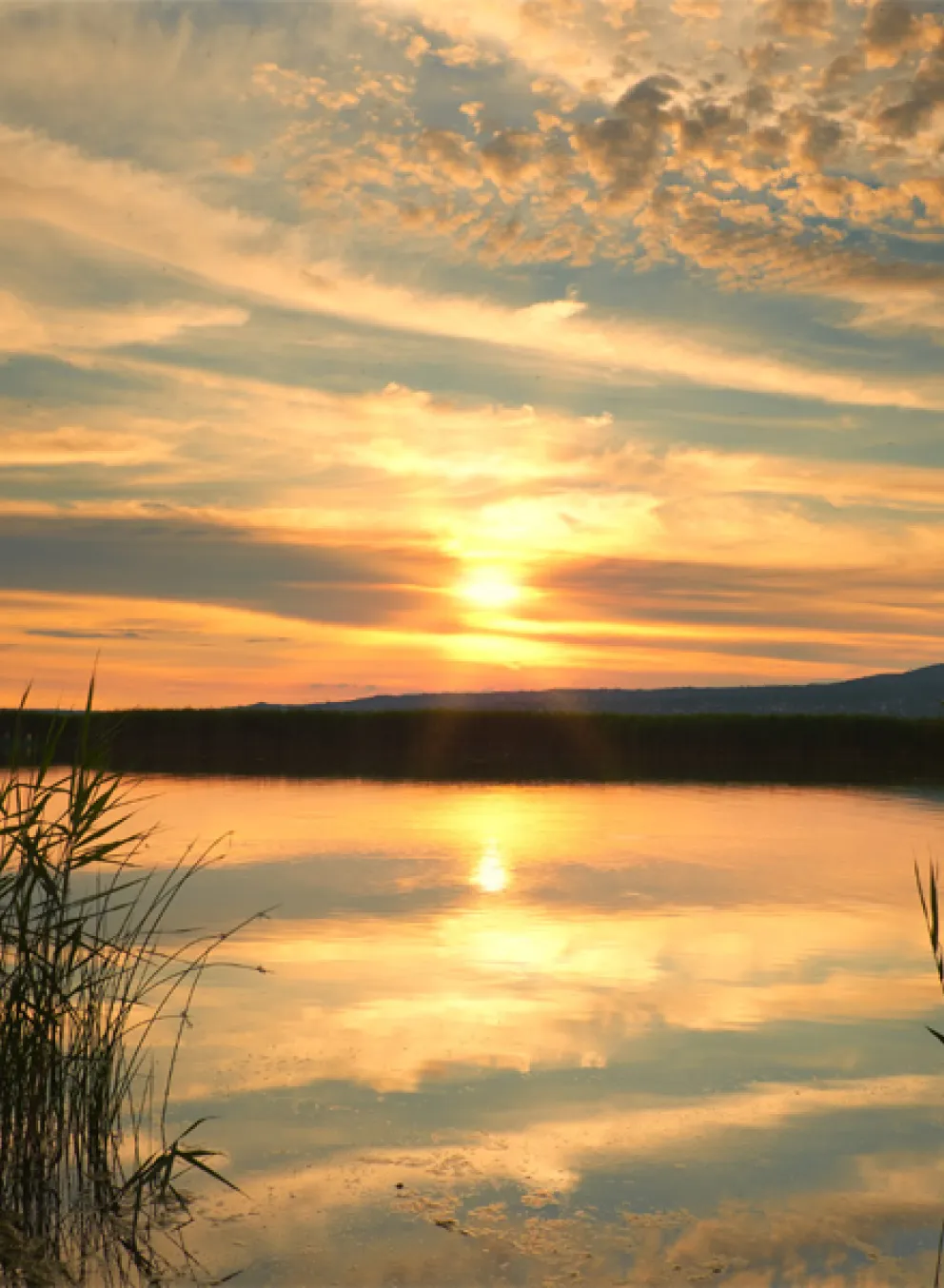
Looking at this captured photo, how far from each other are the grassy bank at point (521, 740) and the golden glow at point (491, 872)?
21801 millimetres

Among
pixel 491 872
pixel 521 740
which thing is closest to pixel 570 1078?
pixel 491 872

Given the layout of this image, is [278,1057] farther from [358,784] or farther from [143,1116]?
[358,784]

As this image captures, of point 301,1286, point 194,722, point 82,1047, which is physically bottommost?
point 301,1286

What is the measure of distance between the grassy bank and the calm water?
84.0 ft

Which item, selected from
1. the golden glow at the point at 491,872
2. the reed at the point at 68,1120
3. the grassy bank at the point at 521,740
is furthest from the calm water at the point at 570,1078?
→ the grassy bank at the point at 521,740

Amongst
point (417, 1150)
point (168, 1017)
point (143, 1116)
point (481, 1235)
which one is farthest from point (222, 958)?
point (481, 1235)

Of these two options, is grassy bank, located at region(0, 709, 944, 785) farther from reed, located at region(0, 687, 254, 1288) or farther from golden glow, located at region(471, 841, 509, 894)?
reed, located at region(0, 687, 254, 1288)

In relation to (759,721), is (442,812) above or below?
below

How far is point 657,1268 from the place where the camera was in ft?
16.9

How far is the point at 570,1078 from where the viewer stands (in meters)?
7.50

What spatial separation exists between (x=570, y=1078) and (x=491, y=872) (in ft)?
26.4

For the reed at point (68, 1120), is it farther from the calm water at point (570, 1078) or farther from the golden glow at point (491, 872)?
the golden glow at point (491, 872)

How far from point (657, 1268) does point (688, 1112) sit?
1.81m

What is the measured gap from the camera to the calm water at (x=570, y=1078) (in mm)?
5391
